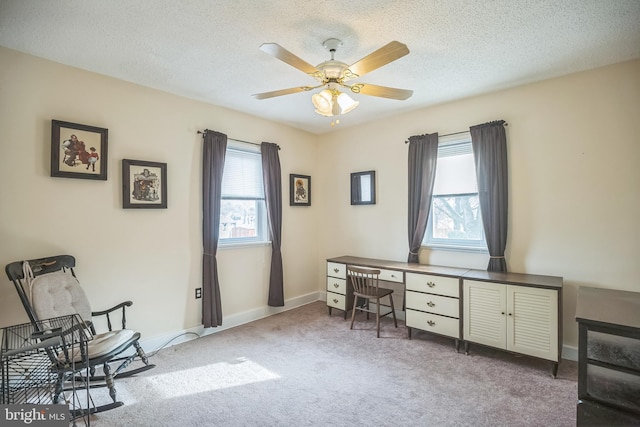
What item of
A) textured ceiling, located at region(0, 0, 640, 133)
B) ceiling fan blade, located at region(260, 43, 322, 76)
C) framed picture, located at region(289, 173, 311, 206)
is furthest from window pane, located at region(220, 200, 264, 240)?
ceiling fan blade, located at region(260, 43, 322, 76)

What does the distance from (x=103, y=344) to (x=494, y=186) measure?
3.67m

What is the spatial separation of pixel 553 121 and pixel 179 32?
3298 millimetres

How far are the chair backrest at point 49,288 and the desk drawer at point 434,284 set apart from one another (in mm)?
2946

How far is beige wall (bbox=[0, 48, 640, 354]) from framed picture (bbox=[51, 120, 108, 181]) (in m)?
0.07

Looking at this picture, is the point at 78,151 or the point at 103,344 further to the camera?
the point at 78,151

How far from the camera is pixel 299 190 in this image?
4566 millimetres

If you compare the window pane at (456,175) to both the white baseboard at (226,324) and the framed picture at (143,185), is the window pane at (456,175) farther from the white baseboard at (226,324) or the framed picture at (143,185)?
the framed picture at (143,185)

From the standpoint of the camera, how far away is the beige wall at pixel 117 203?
238 cm

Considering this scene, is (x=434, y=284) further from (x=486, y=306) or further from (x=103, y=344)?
(x=103, y=344)

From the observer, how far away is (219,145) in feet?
11.6

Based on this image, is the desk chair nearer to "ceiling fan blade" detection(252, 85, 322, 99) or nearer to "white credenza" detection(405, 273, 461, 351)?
"white credenza" detection(405, 273, 461, 351)

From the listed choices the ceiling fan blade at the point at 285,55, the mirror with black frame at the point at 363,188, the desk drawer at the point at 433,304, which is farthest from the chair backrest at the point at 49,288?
the mirror with black frame at the point at 363,188

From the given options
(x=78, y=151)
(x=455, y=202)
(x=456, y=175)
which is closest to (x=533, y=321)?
(x=455, y=202)

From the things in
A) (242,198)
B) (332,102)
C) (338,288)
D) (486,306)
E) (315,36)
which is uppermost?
(315,36)
